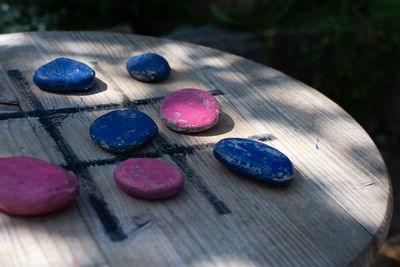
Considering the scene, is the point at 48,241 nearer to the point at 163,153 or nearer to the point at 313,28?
the point at 163,153

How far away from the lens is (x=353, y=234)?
3.21ft

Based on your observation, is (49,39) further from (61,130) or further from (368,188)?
(368,188)

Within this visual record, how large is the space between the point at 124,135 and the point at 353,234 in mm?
570

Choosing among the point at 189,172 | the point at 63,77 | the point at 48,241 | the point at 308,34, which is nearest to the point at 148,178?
the point at 189,172

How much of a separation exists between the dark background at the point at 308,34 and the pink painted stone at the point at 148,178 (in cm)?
210

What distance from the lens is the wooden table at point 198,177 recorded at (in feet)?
2.90

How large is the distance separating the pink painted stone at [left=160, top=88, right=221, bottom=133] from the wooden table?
28mm

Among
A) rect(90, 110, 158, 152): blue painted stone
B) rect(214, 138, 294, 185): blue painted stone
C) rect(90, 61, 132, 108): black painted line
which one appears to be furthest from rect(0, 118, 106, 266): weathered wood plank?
rect(90, 61, 132, 108): black painted line

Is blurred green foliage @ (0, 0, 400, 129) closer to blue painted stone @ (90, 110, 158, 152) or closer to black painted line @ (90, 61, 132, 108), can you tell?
black painted line @ (90, 61, 132, 108)

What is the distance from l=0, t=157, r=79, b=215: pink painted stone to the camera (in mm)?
892

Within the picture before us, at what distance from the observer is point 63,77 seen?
134cm

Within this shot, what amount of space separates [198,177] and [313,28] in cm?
230

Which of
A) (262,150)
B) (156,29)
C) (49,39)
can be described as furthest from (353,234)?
(156,29)

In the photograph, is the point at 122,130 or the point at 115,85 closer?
the point at 122,130
